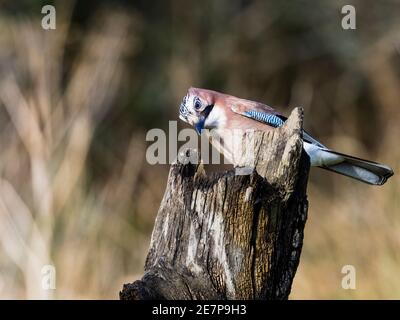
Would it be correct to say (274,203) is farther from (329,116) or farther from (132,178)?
(329,116)

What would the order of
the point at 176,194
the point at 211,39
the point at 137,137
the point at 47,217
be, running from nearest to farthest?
the point at 176,194, the point at 47,217, the point at 137,137, the point at 211,39

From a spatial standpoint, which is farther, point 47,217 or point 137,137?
point 137,137

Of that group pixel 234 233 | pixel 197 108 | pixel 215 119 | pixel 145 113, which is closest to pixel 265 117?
pixel 215 119

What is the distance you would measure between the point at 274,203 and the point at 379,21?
7.29 metres

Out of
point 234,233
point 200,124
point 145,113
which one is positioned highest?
point 145,113

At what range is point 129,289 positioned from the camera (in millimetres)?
2877

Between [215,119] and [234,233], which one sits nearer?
[234,233]

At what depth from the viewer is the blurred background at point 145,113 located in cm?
615

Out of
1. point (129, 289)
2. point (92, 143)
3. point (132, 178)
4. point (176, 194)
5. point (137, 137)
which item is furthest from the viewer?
point (137, 137)

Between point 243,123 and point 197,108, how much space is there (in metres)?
0.31

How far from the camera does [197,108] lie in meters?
4.45

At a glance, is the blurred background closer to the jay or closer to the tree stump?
the jay

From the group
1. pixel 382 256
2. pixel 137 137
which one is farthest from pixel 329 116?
pixel 382 256

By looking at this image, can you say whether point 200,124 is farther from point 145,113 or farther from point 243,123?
point 145,113
